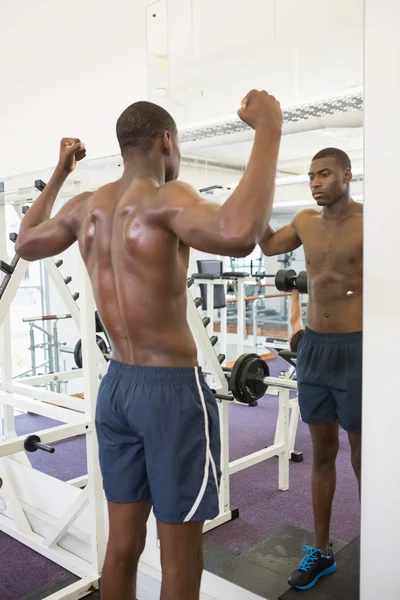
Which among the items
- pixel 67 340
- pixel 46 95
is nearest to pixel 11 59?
pixel 46 95

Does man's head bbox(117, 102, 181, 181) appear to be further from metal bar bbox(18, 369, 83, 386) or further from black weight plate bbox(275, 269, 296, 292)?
metal bar bbox(18, 369, 83, 386)

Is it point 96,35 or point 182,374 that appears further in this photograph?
point 96,35

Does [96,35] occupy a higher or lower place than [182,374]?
higher

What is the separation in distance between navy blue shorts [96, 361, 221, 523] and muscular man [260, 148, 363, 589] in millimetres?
613

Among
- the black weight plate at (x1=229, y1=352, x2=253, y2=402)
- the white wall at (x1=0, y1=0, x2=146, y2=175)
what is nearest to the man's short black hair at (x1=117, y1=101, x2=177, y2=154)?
the black weight plate at (x1=229, y1=352, x2=253, y2=402)

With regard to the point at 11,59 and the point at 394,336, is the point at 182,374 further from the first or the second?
the point at 11,59

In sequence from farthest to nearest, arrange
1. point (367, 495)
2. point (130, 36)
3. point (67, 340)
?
point (67, 340), point (130, 36), point (367, 495)

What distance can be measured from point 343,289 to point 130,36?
2.81 metres

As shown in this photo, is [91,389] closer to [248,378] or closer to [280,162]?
[248,378]

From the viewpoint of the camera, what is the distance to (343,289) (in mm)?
1946

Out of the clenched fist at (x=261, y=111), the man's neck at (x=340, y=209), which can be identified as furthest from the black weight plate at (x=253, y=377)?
the clenched fist at (x=261, y=111)

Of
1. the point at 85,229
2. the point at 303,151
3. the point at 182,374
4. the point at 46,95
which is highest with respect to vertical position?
the point at 46,95

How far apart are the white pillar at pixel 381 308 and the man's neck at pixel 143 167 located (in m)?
0.65

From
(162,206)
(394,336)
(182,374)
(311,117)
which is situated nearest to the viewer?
(162,206)
